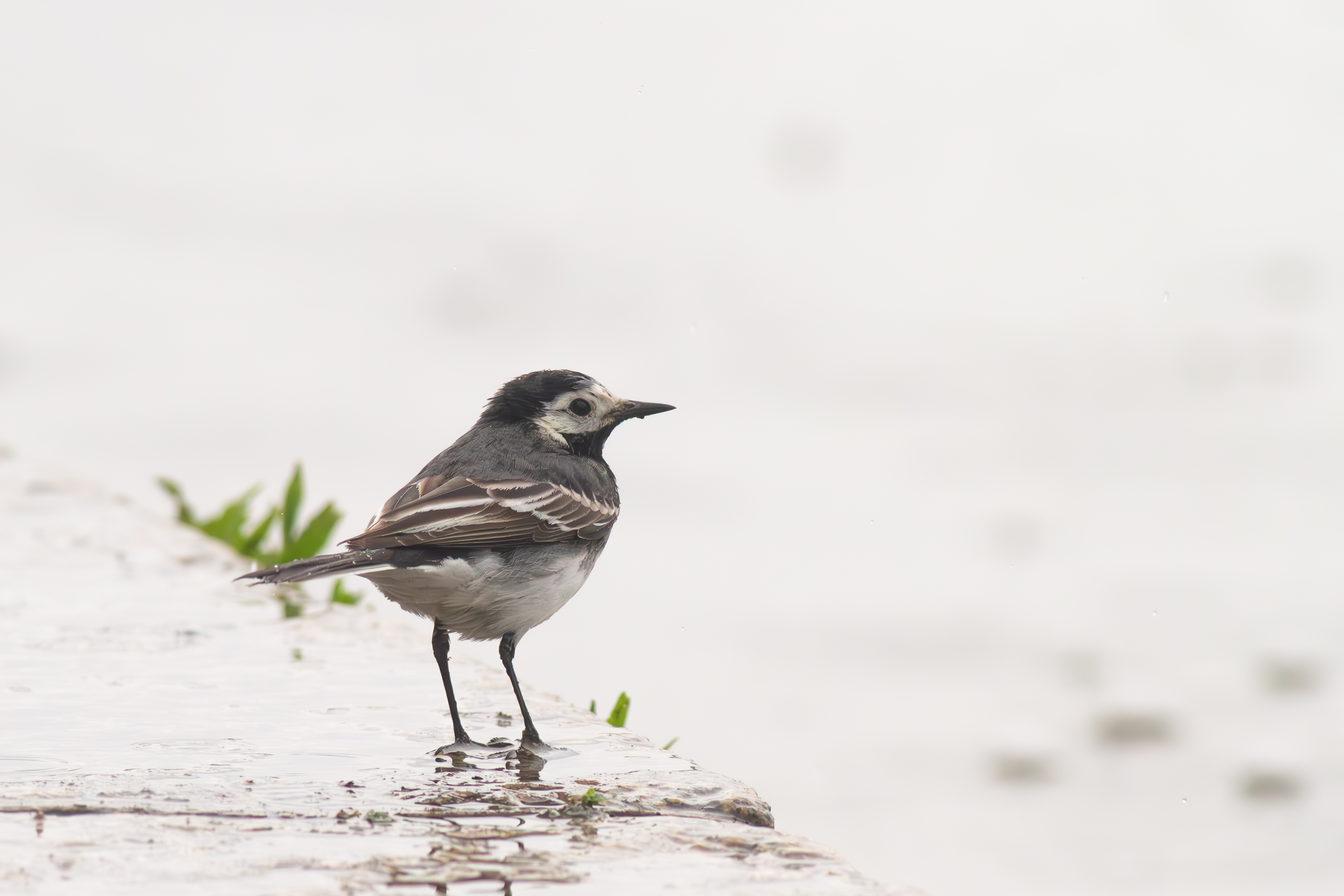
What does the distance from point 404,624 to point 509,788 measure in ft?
7.29

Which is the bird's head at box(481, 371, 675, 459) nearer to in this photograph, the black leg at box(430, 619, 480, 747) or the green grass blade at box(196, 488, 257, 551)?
the black leg at box(430, 619, 480, 747)

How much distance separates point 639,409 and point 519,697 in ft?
4.67

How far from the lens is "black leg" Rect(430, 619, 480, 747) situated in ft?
14.7

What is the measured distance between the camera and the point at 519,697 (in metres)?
4.62

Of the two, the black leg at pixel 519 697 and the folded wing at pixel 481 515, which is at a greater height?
the folded wing at pixel 481 515

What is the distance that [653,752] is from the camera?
4.44 meters

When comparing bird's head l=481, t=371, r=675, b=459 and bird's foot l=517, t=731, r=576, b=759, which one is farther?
bird's head l=481, t=371, r=675, b=459

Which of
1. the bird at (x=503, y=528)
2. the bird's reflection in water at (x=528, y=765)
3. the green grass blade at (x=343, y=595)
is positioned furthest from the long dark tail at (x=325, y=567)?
the green grass blade at (x=343, y=595)

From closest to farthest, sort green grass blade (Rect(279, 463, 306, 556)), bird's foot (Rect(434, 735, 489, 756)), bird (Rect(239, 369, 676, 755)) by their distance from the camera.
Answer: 1. bird's foot (Rect(434, 735, 489, 756))
2. bird (Rect(239, 369, 676, 755))
3. green grass blade (Rect(279, 463, 306, 556))

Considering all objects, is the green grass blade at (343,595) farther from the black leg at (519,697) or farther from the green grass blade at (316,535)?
the black leg at (519,697)

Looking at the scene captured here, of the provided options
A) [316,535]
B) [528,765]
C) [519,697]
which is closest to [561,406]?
[519,697]

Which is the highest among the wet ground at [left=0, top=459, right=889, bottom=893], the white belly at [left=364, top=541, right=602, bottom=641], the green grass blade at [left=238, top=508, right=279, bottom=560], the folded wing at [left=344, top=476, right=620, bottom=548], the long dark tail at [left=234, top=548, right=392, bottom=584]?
the green grass blade at [left=238, top=508, right=279, bottom=560]

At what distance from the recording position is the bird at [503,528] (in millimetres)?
4484

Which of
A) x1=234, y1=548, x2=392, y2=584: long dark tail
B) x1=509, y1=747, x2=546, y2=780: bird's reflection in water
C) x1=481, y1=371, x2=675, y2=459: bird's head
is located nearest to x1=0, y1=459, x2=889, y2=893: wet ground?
x1=509, y1=747, x2=546, y2=780: bird's reflection in water
